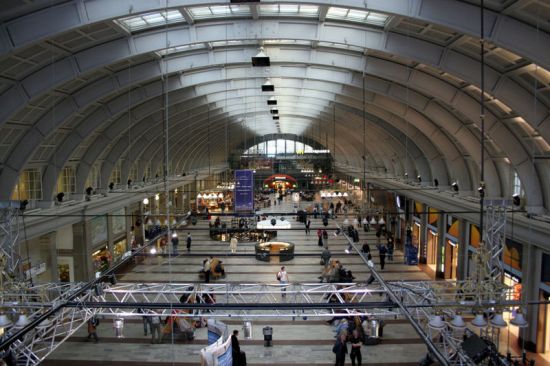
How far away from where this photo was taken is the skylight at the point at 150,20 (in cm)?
1220

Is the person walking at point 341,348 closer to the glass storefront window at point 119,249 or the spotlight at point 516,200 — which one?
the spotlight at point 516,200

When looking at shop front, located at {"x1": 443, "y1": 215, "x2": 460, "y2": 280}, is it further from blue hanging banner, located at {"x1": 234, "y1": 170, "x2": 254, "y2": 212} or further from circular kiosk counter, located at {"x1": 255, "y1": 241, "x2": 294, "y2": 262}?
blue hanging banner, located at {"x1": 234, "y1": 170, "x2": 254, "y2": 212}

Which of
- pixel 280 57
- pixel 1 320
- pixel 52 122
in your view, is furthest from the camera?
pixel 280 57

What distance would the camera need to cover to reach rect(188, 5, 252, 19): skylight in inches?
485

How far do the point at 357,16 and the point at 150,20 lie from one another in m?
5.60

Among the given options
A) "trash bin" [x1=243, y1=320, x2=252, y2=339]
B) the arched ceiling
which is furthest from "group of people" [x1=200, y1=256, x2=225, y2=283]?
"trash bin" [x1=243, y1=320, x2=252, y2=339]

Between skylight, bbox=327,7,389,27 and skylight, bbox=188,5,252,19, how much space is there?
90.6 inches

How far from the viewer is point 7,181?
605 inches

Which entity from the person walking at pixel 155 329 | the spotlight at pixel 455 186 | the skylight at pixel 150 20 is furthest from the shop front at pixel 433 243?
the skylight at pixel 150 20

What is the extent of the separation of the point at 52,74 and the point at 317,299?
39.3 ft

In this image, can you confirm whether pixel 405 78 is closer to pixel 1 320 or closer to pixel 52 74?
pixel 52 74

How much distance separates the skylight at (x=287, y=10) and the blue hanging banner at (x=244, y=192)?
8.17 meters

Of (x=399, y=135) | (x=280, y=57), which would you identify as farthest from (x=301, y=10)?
(x=399, y=135)

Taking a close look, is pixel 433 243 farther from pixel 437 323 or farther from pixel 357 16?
pixel 437 323
